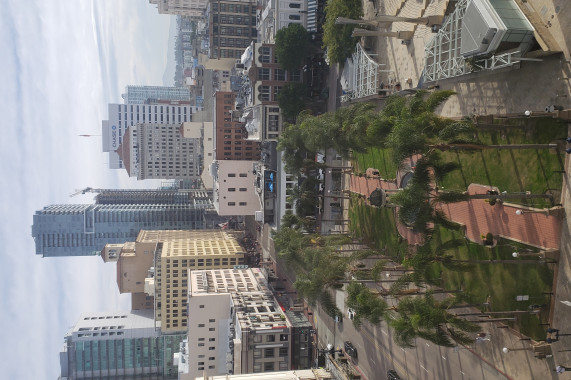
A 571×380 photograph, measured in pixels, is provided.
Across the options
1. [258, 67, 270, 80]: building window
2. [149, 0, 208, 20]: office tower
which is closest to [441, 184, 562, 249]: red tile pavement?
[258, 67, 270, 80]: building window

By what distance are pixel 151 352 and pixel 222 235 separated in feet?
166

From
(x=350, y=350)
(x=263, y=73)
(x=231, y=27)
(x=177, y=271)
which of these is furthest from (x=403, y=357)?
(x=231, y=27)

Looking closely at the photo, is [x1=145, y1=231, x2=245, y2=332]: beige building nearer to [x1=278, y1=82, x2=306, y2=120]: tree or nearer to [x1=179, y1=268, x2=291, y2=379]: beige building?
[x1=179, y1=268, x2=291, y2=379]: beige building

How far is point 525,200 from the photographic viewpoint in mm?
36719

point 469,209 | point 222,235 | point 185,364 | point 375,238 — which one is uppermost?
point 469,209

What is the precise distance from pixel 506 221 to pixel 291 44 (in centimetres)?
5609

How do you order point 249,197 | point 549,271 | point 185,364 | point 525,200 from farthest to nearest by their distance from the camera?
point 249,197, point 185,364, point 525,200, point 549,271

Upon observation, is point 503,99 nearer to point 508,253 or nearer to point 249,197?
point 508,253

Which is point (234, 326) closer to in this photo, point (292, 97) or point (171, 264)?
point (171, 264)

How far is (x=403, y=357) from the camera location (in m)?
53.6

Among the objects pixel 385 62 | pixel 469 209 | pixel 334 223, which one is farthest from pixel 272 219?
pixel 469 209

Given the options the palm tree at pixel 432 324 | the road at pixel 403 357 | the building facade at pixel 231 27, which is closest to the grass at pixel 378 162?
the road at pixel 403 357

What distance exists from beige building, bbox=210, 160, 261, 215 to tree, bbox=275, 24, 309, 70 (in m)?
33.2

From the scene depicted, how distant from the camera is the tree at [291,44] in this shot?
273 feet
